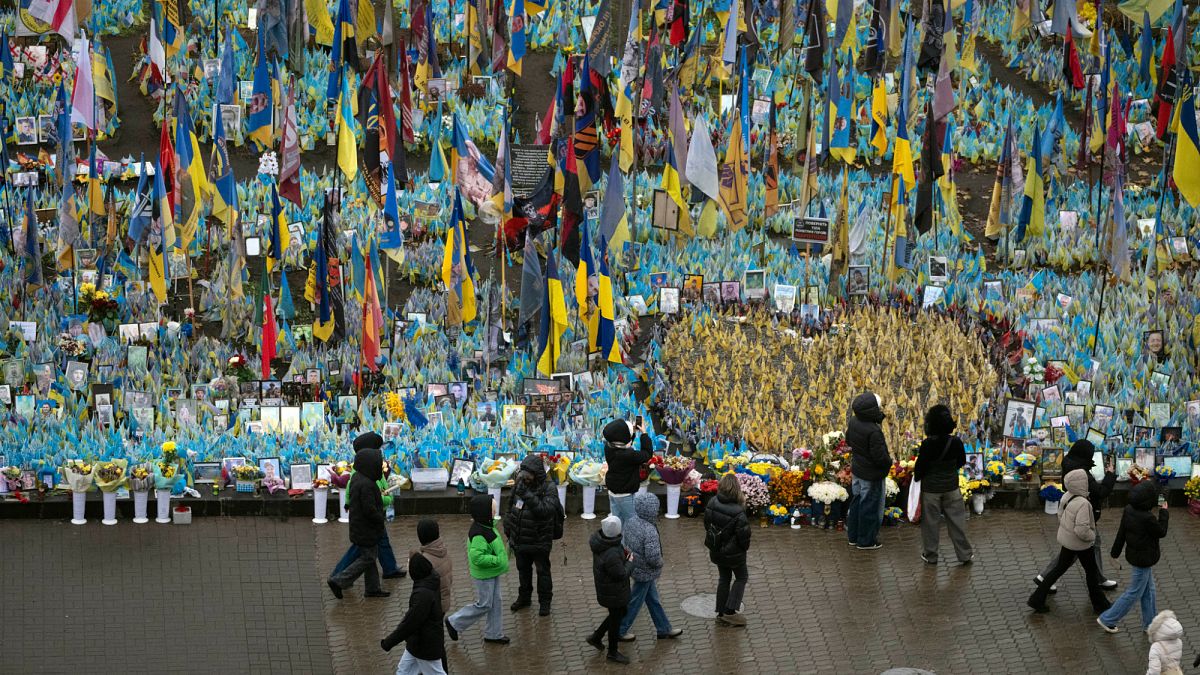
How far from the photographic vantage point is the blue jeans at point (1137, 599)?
17547 mm

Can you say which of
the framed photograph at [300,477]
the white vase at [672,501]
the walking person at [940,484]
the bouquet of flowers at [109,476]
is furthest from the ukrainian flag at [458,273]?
the walking person at [940,484]

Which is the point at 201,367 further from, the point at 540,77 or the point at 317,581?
the point at 540,77

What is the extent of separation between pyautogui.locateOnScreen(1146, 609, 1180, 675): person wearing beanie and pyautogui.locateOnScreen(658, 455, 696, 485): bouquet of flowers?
627 cm

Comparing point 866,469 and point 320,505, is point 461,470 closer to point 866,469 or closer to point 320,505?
point 320,505

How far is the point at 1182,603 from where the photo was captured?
1891 cm

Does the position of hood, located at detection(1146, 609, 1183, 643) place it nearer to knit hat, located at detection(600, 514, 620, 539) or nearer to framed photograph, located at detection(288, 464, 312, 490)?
knit hat, located at detection(600, 514, 620, 539)

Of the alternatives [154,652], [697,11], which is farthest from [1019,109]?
[154,652]

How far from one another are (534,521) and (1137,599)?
566 cm

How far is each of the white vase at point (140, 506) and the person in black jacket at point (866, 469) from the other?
7.35 meters

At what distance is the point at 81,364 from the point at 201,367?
5.06 feet

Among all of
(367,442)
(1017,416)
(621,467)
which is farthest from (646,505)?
(1017,416)

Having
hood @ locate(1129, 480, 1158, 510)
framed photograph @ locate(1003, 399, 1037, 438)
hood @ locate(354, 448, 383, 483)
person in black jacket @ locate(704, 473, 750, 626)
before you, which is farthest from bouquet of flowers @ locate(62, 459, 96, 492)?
framed photograph @ locate(1003, 399, 1037, 438)

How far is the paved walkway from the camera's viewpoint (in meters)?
17.3

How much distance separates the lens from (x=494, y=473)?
20500mm
